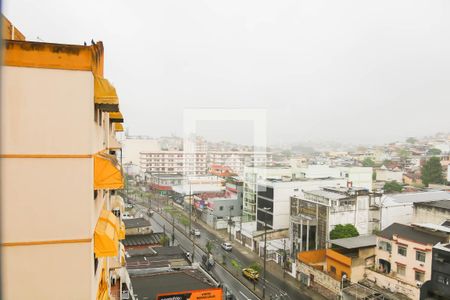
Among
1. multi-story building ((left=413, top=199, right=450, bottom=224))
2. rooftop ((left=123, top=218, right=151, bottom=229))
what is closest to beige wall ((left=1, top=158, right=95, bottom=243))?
multi-story building ((left=413, top=199, right=450, bottom=224))

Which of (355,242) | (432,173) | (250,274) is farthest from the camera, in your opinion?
(432,173)

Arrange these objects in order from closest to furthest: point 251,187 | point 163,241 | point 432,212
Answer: point 432,212 → point 163,241 → point 251,187

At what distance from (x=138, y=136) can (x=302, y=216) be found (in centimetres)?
2611

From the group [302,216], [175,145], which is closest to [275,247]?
[302,216]

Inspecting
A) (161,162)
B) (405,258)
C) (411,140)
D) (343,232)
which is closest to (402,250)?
(405,258)

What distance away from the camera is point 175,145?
30.6 meters

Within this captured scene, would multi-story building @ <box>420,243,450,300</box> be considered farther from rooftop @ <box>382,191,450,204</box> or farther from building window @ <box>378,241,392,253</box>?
rooftop @ <box>382,191,450,204</box>

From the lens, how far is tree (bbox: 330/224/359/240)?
31.1 ft

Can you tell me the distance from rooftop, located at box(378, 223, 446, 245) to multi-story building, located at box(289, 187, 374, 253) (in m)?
1.90

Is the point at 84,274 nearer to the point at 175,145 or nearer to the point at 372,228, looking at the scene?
the point at 372,228

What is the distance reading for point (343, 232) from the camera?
31.1ft

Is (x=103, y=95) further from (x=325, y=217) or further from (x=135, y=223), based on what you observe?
(x=135, y=223)

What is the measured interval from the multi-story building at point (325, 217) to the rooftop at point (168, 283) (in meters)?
4.42

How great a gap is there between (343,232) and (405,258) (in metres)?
2.17
